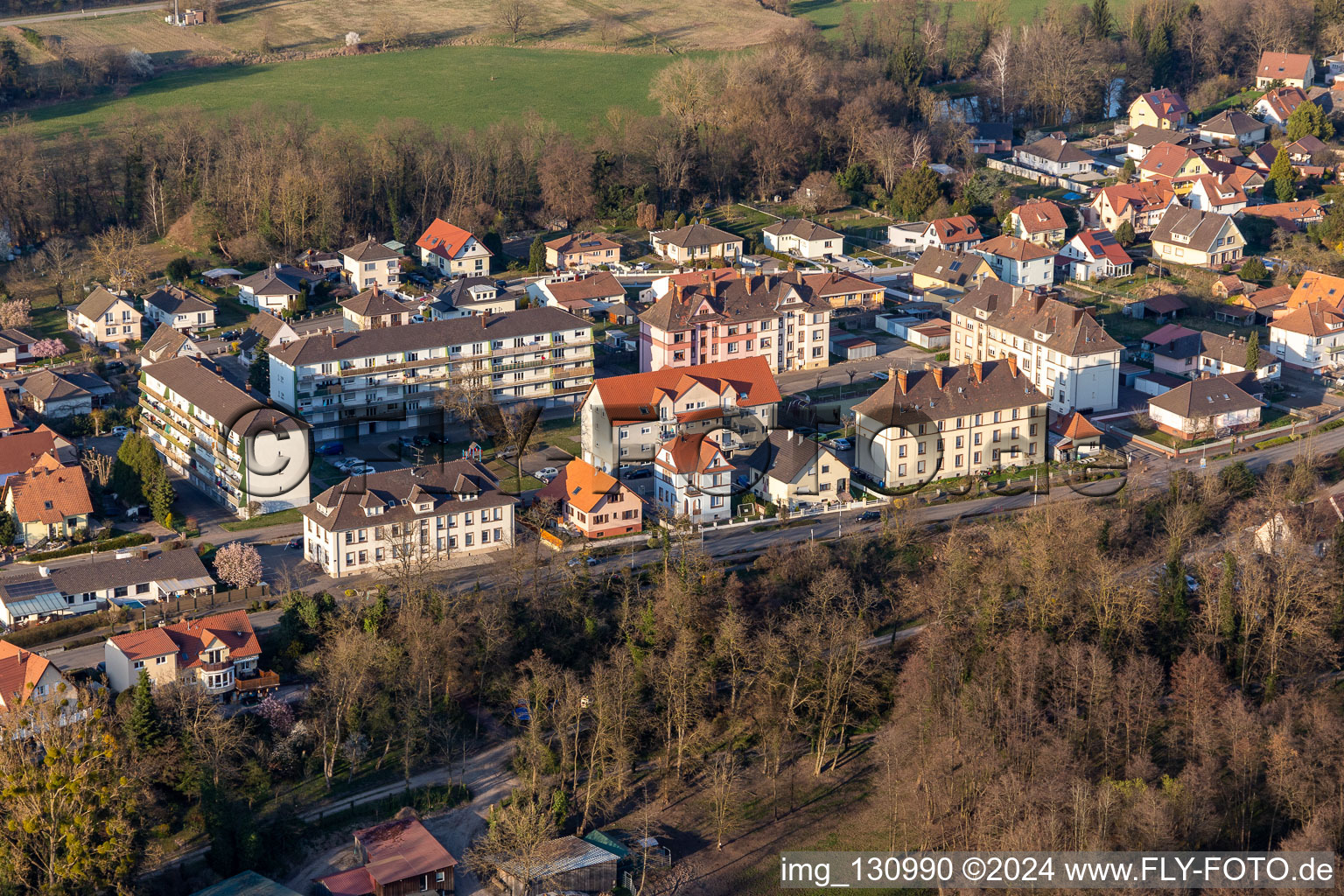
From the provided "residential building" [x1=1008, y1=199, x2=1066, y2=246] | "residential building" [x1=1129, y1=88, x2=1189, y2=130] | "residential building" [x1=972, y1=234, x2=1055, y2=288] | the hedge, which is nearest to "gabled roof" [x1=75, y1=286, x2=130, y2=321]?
the hedge

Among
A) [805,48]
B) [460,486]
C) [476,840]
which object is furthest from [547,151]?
[476,840]

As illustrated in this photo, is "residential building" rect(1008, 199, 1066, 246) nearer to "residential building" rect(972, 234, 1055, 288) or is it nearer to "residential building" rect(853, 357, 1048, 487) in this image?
"residential building" rect(972, 234, 1055, 288)

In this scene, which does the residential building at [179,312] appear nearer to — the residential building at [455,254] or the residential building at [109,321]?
the residential building at [109,321]

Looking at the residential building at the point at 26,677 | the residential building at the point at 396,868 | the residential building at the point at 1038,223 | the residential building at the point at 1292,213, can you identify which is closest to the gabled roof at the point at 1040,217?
the residential building at the point at 1038,223

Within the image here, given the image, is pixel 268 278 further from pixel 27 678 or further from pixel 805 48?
pixel 805 48

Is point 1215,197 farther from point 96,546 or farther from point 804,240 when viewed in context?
point 96,546
